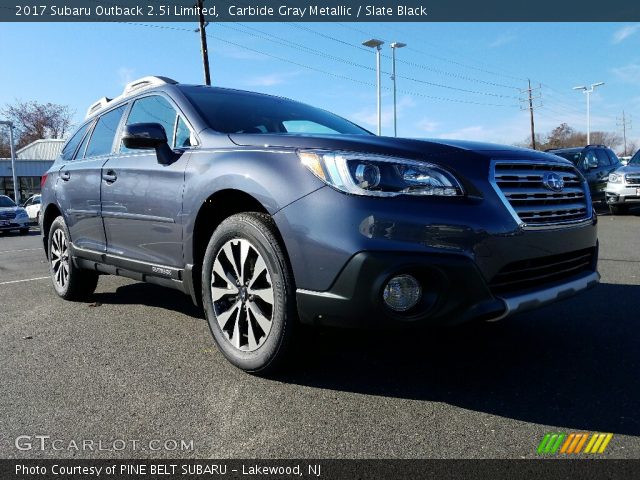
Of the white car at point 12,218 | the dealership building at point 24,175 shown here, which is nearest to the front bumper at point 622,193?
the white car at point 12,218

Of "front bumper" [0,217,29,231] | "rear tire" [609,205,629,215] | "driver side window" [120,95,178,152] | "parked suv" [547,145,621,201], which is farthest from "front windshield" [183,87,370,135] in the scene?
"front bumper" [0,217,29,231]

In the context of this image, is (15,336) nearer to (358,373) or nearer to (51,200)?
(51,200)

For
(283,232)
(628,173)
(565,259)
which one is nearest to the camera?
(283,232)

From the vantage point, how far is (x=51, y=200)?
5.14 meters

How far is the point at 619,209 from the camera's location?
551 inches

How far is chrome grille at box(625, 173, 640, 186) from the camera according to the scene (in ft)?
41.6

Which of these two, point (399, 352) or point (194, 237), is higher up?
point (194, 237)

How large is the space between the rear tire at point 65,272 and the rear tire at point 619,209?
1299 centimetres

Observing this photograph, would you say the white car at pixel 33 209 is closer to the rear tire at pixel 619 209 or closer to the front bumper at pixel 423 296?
the rear tire at pixel 619 209

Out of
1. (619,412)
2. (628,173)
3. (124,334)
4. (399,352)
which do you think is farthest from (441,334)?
(628,173)

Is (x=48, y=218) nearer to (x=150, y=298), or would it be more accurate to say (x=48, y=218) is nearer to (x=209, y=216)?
(x=150, y=298)

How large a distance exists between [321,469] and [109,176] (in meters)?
2.94

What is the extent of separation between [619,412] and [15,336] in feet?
12.5

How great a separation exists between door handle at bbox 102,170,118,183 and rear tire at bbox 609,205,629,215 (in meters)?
13.1
